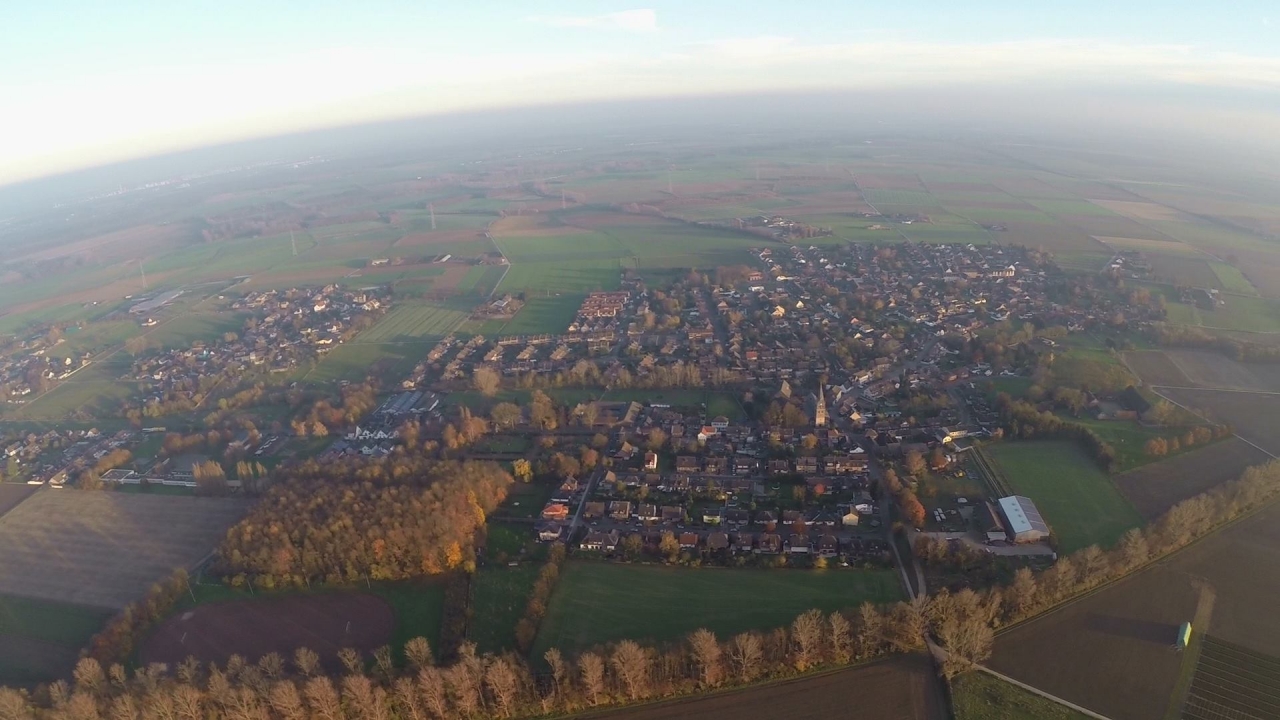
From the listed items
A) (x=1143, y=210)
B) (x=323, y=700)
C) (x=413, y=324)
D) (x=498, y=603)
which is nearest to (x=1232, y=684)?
(x=498, y=603)

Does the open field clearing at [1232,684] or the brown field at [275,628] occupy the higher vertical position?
the brown field at [275,628]

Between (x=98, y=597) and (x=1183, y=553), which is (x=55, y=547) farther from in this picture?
(x=1183, y=553)

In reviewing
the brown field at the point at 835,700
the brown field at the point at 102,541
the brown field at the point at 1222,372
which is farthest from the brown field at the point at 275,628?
the brown field at the point at 1222,372

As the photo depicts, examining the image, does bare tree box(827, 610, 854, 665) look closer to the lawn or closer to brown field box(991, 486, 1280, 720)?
brown field box(991, 486, 1280, 720)

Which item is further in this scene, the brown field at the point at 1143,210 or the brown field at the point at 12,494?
the brown field at the point at 1143,210

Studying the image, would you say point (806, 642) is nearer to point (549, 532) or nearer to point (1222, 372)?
point (549, 532)

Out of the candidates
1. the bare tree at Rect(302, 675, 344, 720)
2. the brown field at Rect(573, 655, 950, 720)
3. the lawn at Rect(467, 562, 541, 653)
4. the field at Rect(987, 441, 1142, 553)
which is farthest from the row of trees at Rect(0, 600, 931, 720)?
the field at Rect(987, 441, 1142, 553)

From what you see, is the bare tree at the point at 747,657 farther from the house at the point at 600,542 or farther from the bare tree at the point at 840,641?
the house at the point at 600,542
